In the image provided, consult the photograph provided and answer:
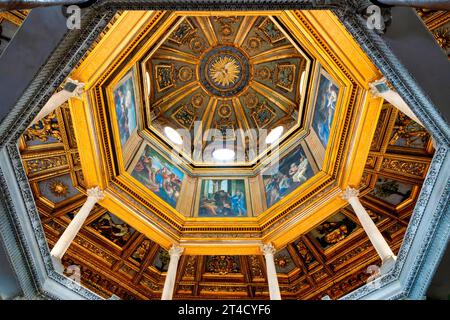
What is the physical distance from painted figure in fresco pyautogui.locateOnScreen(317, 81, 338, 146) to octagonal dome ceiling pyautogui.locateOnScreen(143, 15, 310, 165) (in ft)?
8.42

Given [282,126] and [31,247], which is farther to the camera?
[282,126]

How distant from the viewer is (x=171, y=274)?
10680mm

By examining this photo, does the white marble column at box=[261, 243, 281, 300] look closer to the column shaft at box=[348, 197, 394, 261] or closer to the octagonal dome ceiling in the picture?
the column shaft at box=[348, 197, 394, 261]

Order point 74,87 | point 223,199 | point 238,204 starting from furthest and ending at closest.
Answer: point 223,199, point 238,204, point 74,87

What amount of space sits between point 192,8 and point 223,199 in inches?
385

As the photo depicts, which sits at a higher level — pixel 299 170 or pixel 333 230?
pixel 299 170

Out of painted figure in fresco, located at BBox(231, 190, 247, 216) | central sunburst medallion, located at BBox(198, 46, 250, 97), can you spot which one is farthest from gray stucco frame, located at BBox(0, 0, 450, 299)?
central sunburst medallion, located at BBox(198, 46, 250, 97)

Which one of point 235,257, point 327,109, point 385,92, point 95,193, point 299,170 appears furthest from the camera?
point 235,257

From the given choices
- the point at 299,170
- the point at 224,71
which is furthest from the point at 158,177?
the point at 224,71

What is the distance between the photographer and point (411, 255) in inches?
243

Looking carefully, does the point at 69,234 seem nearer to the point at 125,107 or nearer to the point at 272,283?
the point at 125,107
